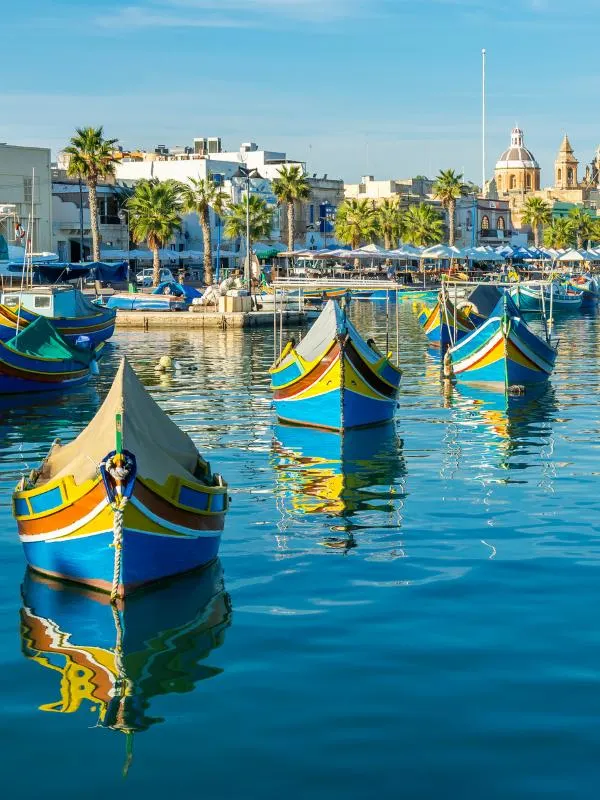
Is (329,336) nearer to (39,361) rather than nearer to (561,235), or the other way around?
A: (39,361)

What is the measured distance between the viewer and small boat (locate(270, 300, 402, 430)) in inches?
1251

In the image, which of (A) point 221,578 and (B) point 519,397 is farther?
(B) point 519,397

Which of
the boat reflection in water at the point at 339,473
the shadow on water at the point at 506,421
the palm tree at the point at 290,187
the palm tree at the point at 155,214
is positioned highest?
the palm tree at the point at 290,187

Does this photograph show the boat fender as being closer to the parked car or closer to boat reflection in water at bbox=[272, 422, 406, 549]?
boat reflection in water at bbox=[272, 422, 406, 549]

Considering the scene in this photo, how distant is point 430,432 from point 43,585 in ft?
55.0

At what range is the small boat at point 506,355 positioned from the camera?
42.0 metres

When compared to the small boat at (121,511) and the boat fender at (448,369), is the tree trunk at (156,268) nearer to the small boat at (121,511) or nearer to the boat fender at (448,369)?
the boat fender at (448,369)

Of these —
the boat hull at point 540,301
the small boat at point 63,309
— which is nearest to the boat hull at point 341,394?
the small boat at point 63,309

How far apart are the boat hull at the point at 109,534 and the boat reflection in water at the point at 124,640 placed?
0.87 feet

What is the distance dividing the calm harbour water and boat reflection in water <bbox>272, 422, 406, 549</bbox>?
99mm

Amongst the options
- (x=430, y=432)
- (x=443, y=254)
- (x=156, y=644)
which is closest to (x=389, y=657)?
(x=156, y=644)

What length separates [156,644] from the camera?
15.4 meters

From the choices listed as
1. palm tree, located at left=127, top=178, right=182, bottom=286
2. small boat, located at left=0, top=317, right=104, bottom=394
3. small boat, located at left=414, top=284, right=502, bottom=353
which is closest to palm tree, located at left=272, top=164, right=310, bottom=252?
palm tree, located at left=127, top=178, right=182, bottom=286

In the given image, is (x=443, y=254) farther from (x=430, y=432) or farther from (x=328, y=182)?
(x=430, y=432)
